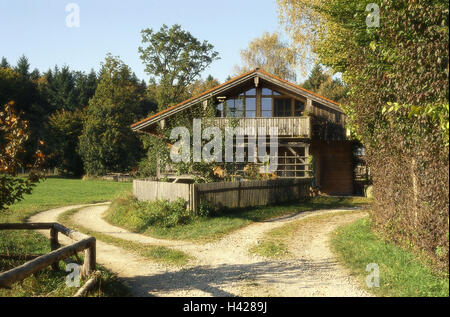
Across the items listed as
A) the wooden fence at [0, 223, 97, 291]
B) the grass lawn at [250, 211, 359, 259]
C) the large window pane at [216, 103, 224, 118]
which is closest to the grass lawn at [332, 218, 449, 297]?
the grass lawn at [250, 211, 359, 259]

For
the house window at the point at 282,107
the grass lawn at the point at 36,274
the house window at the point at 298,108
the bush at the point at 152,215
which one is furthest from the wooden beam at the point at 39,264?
the house window at the point at 298,108

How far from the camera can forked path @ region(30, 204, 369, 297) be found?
24.1 ft

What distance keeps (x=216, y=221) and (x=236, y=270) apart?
19.1 ft

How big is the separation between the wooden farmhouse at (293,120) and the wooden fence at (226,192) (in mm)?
3024

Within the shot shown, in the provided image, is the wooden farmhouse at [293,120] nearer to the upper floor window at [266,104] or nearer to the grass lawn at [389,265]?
the upper floor window at [266,104]

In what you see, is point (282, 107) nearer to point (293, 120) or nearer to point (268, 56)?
point (293, 120)

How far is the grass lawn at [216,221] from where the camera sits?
12.9 m

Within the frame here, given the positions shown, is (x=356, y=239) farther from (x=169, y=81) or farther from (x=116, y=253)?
(x=169, y=81)

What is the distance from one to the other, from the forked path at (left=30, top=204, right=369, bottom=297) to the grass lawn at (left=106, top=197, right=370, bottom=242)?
602 mm

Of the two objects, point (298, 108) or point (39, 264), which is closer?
point (39, 264)

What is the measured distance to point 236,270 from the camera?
28.7ft

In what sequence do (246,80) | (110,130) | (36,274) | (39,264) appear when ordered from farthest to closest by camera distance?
(110,130) → (246,80) → (36,274) → (39,264)

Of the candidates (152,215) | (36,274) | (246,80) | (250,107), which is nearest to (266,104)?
(250,107)
